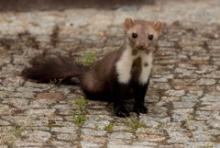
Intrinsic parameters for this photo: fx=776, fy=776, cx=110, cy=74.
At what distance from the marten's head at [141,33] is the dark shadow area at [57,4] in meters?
4.31

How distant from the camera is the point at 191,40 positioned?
9891mm

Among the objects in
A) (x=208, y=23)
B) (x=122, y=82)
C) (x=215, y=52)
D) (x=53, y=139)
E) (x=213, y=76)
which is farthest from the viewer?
(x=208, y=23)

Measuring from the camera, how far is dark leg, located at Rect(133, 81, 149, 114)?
7043 millimetres

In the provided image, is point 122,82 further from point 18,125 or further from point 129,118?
point 18,125

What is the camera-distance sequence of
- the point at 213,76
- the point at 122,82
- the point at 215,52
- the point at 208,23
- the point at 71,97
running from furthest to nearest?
1. the point at 208,23
2. the point at 215,52
3. the point at 213,76
4. the point at 71,97
5. the point at 122,82

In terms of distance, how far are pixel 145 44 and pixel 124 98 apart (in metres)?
0.85

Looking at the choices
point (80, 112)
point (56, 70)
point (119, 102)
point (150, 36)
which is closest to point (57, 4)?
point (56, 70)

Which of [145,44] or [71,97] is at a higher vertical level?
[145,44]

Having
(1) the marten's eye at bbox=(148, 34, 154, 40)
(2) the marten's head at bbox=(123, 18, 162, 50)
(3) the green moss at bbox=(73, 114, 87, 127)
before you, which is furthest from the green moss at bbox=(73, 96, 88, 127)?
(1) the marten's eye at bbox=(148, 34, 154, 40)

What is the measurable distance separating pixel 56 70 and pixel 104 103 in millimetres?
687

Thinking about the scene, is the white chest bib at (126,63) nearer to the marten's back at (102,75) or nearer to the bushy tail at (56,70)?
the marten's back at (102,75)

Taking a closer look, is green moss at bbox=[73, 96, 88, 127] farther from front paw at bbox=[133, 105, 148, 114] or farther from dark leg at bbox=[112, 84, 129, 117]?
front paw at bbox=[133, 105, 148, 114]

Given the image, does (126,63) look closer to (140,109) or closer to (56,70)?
(140,109)

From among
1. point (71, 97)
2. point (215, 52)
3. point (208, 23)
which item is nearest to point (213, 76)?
point (215, 52)
